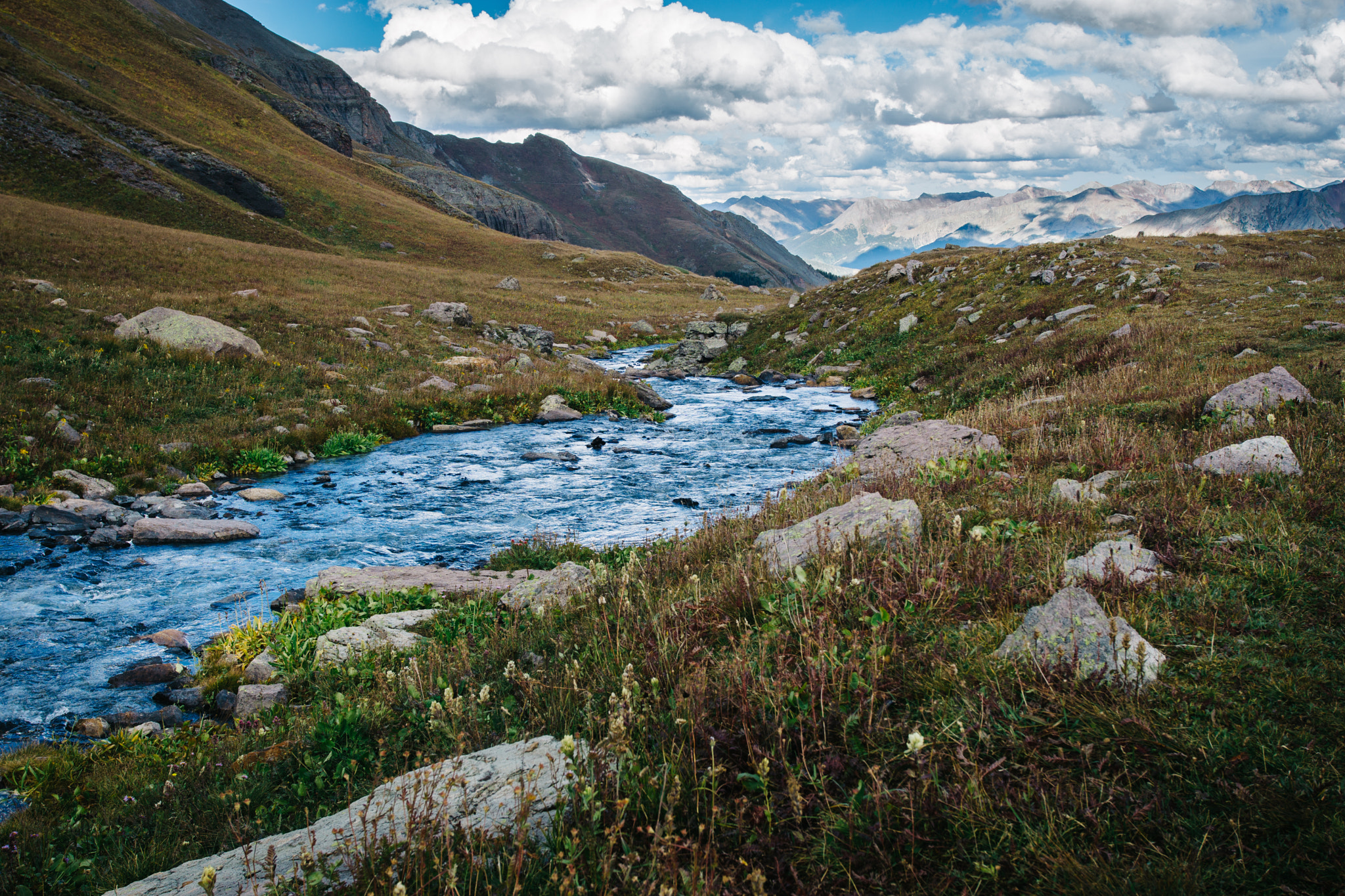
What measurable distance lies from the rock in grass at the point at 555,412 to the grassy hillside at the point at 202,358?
1.57 ft

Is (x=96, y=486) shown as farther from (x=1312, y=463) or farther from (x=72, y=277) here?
(x=72, y=277)

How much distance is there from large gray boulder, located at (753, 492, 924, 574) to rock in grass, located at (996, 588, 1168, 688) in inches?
62.8

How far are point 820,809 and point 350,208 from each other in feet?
279

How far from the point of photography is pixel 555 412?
20844 mm

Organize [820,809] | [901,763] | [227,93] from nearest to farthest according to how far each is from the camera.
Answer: [820,809]
[901,763]
[227,93]

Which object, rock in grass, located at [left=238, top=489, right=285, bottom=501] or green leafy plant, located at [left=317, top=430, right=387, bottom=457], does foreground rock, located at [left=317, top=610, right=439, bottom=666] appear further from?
green leafy plant, located at [left=317, top=430, right=387, bottom=457]

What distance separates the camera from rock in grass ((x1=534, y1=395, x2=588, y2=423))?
20.6 metres

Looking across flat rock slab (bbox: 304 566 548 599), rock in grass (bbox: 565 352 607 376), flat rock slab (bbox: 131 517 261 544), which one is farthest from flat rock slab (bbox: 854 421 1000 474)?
rock in grass (bbox: 565 352 607 376)

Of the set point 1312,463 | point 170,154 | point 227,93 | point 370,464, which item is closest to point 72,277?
point 370,464

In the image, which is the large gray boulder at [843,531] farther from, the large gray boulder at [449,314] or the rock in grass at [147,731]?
the large gray boulder at [449,314]

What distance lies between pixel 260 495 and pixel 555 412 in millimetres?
9699

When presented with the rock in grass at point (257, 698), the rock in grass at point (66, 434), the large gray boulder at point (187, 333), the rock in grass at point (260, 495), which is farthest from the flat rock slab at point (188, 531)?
the large gray boulder at point (187, 333)

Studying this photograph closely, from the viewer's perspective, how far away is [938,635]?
4.20 meters

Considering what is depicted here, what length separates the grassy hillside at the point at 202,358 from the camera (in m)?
13.3
